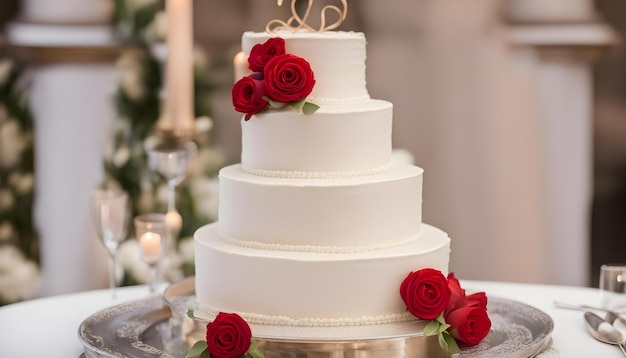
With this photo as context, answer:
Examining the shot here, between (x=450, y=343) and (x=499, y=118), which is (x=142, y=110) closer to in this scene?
(x=499, y=118)

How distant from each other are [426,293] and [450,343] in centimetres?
13

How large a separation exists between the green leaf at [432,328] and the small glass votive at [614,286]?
70 cm

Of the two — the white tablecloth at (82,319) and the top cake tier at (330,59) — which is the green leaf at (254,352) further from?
the top cake tier at (330,59)

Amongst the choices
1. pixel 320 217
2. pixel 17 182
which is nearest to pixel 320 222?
pixel 320 217

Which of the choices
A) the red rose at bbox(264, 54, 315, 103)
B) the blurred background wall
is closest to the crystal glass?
the red rose at bbox(264, 54, 315, 103)

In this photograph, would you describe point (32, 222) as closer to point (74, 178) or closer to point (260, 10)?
point (74, 178)

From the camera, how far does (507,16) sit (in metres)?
5.12

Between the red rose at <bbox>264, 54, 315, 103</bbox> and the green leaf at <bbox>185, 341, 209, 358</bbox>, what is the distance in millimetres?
637

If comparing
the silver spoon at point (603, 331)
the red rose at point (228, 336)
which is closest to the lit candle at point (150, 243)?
the red rose at point (228, 336)

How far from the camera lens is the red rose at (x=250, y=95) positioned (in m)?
2.77

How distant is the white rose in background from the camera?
5062 mm

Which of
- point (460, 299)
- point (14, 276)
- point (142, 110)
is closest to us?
point (460, 299)

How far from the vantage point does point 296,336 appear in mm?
2557

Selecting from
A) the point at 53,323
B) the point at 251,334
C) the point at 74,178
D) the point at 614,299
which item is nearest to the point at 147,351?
the point at 251,334
